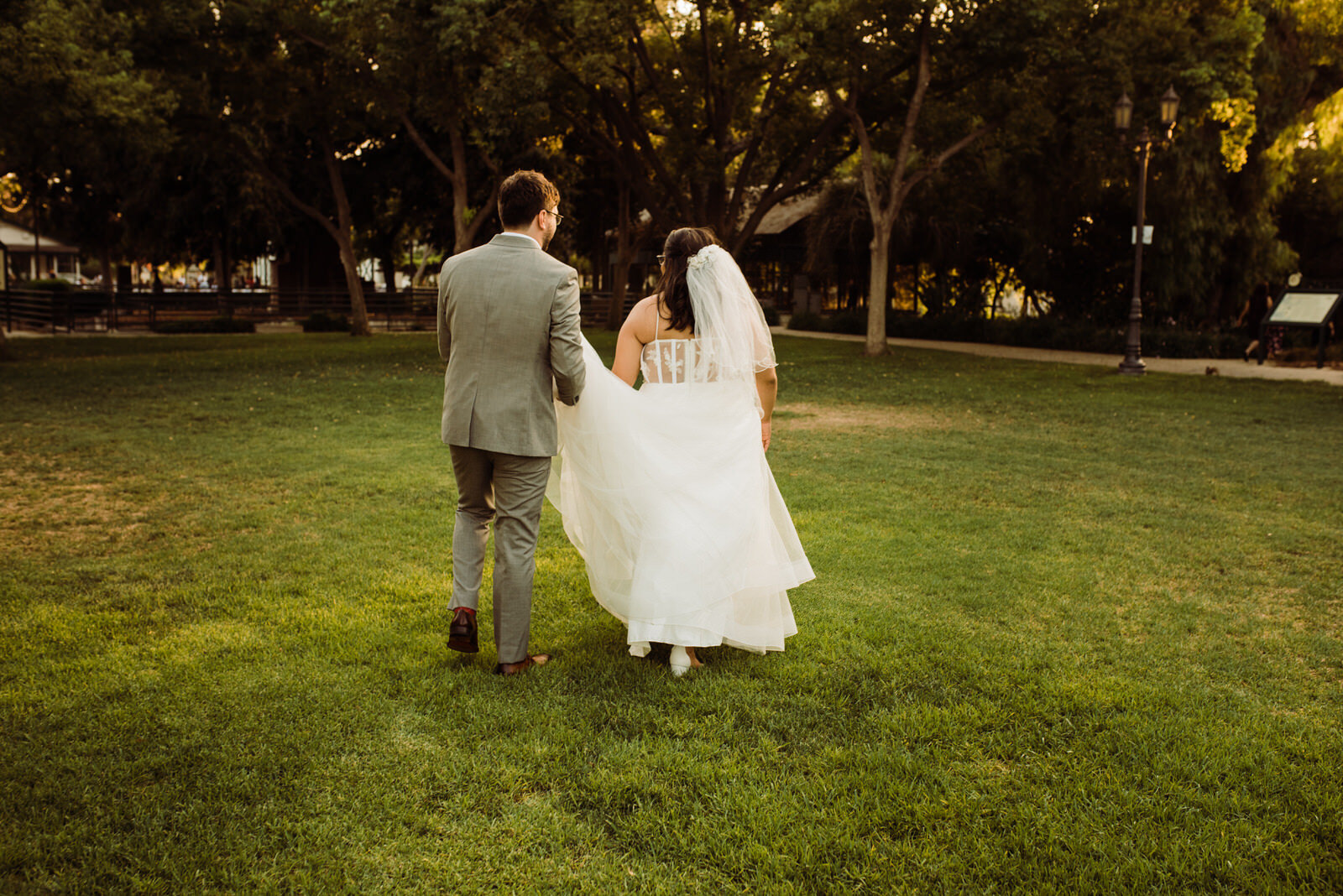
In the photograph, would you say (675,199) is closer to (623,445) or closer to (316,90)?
(316,90)

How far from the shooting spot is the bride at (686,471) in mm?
4242

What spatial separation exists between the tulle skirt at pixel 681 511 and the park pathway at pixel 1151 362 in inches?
649

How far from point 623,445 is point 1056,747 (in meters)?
2.18

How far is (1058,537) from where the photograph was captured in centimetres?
666

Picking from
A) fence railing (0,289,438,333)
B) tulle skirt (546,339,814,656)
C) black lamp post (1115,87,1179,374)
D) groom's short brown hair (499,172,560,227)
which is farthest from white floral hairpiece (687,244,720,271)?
fence railing (0,289,438,333)

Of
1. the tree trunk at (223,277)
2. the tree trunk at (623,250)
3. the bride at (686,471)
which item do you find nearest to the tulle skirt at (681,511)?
the bride at (686,471)

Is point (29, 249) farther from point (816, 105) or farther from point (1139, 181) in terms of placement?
point (1139, 181)

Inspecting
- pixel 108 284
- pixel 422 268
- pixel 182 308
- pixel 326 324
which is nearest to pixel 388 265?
pixel 326 324

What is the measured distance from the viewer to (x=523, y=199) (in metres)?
4.03

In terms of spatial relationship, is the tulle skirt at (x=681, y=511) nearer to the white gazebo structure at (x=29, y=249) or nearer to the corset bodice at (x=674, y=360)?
the corset bodice at (x=674, y=360)

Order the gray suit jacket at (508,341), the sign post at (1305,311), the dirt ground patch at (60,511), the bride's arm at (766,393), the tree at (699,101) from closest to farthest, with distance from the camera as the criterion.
Result: 1. the gray suit jacket at (508,341)
2. the bride's arm at (766,393)
3. the dirt ground patch at (60,511)
4. the sign post at (1305,311)
5. the tree at (699,101)

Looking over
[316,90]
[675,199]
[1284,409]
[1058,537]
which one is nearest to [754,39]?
[675,199]

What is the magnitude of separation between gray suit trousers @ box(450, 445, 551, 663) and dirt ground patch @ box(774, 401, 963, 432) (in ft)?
25.2

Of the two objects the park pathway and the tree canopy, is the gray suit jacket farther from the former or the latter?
the park pathway
